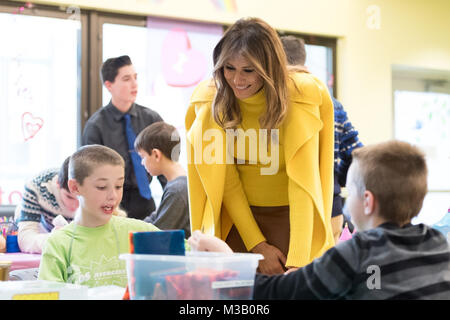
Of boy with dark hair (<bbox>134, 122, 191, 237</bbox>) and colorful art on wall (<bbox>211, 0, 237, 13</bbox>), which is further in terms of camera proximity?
colorful art on wall (<bbox>211, 0, 237, 13</bbox>)

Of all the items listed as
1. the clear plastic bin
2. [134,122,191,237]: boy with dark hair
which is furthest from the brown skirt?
[134,122,191,237]: boy with dark hair

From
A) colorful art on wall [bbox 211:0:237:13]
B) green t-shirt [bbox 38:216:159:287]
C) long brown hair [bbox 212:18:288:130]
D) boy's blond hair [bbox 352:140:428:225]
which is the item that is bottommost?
green t-shirt [bbox 38:216:159:287]

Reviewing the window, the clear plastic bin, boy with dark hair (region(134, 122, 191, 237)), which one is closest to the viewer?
the clear plastic bin

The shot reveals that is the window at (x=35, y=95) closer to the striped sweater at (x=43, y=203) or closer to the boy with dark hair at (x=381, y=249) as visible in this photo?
the striped sweater at (x=43, y=203)

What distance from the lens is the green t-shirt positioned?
5.06 ft

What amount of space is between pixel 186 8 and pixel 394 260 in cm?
371

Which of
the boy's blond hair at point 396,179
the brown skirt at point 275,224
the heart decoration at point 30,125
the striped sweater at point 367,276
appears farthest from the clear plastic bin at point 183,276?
the heart decoration at point 30,125

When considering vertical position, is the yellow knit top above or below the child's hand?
above

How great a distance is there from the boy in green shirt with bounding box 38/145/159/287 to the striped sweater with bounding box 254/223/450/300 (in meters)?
0.67

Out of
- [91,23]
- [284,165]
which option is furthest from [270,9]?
[284,165]

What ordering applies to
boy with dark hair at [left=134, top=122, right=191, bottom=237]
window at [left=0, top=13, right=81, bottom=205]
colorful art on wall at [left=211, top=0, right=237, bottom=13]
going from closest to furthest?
boy with dark hair at [left=134, top=122, right=191, bottom=237] → window at [left=0, top=13, right=81, bottom=205] → colorful art on wall at [left=211, top=0, right=237, bottom=13]

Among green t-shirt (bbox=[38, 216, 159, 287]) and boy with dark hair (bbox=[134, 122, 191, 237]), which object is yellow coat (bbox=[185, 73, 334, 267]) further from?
boy with dark hair (bbox=[134, 122, 191, 237])
